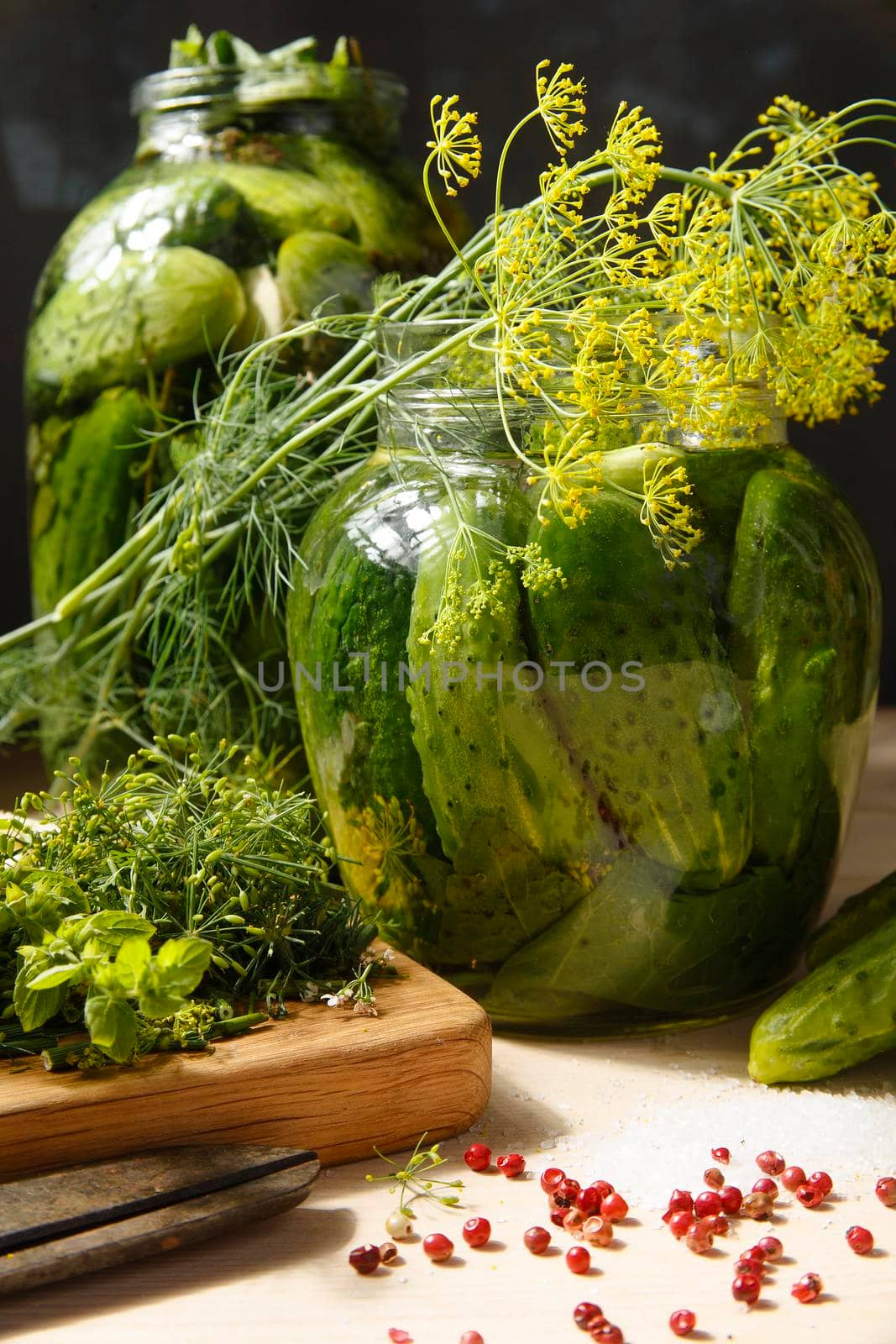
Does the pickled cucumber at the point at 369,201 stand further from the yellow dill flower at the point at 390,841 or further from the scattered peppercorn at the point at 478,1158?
the scattered peppercorn at the point at 478,1158

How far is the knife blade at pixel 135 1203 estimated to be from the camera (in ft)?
2.03

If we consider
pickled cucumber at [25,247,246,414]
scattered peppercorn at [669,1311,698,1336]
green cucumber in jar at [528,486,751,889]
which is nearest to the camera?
scattered peppercorn at [669,1311,698,1336]

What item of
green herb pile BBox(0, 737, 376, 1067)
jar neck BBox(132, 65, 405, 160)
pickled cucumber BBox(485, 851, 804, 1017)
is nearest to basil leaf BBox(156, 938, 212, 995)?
green herb pile BBox(0, 737, 376, 1067)

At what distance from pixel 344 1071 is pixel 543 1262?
0.46 feet

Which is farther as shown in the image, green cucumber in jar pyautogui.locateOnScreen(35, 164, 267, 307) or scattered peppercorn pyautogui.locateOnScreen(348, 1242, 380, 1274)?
green cucumber in jar pyautogui.locateOnScreen(35, 164, 267, 307)

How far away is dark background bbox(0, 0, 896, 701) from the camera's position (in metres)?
1.59

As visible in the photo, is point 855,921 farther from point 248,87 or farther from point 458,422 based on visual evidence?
point 248,87

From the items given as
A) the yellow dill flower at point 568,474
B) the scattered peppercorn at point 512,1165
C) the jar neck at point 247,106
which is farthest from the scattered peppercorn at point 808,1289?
the jar neck at point 247,106

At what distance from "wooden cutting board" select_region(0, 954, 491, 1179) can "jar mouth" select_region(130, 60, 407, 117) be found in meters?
0.74

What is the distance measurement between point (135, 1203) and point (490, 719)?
322 millimetres

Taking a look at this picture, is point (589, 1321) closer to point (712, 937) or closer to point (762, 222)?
point (712, 937)

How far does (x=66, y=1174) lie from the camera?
67 cm

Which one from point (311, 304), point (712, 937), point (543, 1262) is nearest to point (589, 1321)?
point (543, 1262)

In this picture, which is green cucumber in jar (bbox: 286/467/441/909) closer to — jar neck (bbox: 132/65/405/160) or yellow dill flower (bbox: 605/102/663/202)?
yellow dill flower (bbox: 605/102/663/202)
